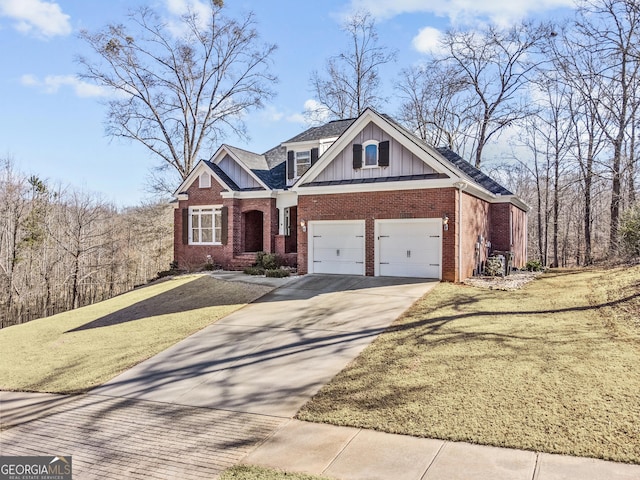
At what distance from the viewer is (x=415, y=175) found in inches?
589

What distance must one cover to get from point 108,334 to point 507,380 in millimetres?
10269

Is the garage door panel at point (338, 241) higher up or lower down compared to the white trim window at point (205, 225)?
lower down

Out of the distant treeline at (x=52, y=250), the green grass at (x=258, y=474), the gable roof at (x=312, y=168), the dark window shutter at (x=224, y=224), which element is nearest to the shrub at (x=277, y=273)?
the gable roof at (x=312, y=168)

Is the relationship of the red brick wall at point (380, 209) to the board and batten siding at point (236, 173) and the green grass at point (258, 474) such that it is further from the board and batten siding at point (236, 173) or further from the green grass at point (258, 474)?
the green grass at point (258, 474)

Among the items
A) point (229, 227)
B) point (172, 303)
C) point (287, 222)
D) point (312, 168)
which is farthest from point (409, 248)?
point (229, 227)

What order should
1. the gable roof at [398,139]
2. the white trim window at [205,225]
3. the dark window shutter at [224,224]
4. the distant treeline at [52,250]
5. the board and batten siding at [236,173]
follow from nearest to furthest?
the gable roof at [398,139], the dark window shutter at [224,224], the board and batten siding at [236,173], the white trim window at [205,225], the distant treeline at [52,250]

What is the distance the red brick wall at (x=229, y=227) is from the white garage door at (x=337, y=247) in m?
4.25

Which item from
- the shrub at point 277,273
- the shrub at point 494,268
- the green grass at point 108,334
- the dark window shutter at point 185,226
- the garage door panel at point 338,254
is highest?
the dark window shutter at point 185,226

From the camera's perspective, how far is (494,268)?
55.1 ft

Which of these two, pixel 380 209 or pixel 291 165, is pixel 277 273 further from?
pixel 291 165

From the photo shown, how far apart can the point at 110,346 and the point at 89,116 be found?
23.4m

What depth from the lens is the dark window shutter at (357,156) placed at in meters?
15.9

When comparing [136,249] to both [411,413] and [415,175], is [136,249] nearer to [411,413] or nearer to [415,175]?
[415,175]

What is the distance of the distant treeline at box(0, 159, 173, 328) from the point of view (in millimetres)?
26719
